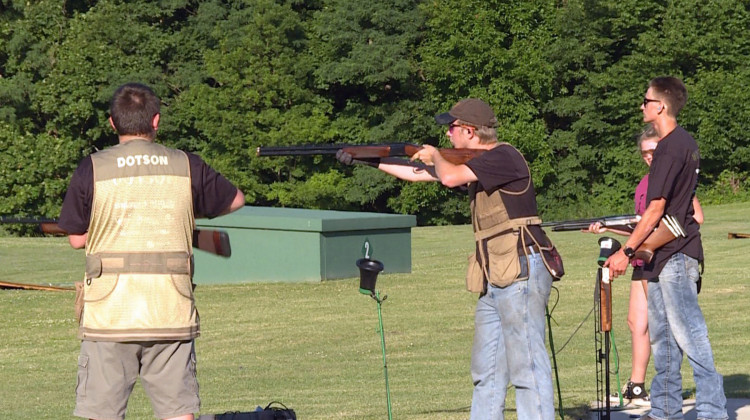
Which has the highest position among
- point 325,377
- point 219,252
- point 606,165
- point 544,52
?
point 544,52

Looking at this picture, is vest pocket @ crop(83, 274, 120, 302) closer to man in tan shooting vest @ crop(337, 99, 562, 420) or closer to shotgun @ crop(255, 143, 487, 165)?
man in tan shooting vest @ crop(337, 99, 562, 420)

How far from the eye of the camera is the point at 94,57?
176 ft

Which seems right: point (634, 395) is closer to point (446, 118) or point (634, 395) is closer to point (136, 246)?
point (446, 118)

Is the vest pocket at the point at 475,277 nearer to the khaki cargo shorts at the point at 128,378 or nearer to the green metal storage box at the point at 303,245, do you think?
the khaki cargo shorts at the point at 128,378

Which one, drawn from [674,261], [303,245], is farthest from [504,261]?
[303,245]

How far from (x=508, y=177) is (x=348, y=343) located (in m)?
8.44

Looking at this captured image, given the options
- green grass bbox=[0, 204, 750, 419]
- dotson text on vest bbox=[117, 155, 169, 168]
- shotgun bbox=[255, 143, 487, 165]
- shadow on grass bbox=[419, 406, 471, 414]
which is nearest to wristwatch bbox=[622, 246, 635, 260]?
shotgun bbox=[255, 143, 487, 165]

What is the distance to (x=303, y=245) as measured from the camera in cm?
2025

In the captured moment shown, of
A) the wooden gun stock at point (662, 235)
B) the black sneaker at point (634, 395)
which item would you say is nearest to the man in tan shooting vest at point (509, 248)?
the wooden gun stock at point (662, 235)

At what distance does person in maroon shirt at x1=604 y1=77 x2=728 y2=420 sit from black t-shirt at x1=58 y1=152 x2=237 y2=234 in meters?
2.43

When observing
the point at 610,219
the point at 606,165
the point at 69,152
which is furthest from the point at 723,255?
the point at 69,152

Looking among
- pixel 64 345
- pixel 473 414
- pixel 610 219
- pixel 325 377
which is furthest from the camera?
pixel 64 345

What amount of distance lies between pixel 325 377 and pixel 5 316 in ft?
25.8

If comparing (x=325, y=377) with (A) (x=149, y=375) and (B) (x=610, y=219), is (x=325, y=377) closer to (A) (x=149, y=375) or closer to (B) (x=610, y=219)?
(B) (x=610, y=219)
